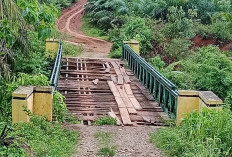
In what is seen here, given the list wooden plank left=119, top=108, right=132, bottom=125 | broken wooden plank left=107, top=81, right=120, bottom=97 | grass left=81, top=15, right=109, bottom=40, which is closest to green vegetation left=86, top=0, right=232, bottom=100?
grass left=81, top=15, right=109, bottom=40

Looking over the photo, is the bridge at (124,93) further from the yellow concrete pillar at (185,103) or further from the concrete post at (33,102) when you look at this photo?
the concrete post at (33,102)

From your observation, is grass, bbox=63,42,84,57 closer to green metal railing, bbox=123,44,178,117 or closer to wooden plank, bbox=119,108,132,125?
green metal railing, bbox=123,44,178,117

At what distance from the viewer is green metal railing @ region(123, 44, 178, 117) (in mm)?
8711

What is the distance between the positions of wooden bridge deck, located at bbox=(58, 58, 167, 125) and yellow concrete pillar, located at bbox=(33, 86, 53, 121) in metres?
0.96

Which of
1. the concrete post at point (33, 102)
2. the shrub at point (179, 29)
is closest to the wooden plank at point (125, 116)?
the concrete post at point (33, 102)

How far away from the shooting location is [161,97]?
32.6ft

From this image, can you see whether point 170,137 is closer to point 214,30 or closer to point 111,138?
point 111,138

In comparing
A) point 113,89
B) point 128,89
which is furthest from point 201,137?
point 128,89

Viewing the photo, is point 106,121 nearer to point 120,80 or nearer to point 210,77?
point 120,80

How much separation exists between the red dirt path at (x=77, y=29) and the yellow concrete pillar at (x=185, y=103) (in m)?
12.8

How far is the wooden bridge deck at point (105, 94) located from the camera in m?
8.73

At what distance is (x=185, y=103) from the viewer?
7914 millimetres

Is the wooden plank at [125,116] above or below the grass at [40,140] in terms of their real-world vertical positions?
below

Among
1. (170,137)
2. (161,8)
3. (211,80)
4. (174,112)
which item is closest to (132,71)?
(211,80)
